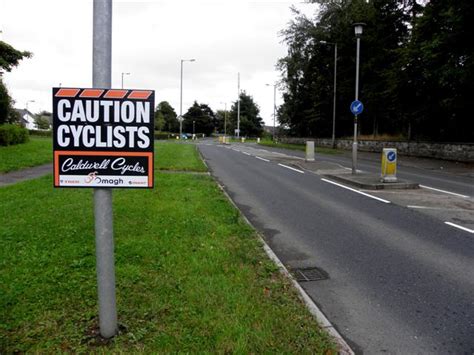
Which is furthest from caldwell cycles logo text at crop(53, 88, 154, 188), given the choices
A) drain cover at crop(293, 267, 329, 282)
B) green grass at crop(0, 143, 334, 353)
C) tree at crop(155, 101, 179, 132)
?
tree at crop(155, 101, 179, 132)

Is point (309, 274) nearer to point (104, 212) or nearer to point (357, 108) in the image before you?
point (104, 212)

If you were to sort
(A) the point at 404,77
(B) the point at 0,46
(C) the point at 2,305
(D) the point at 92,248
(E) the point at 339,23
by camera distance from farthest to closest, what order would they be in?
1. (E) the point at 339,23
2. (A) the point at 404,77
3. (B) the point at 0,46
4. (D) the point at 92,248
5. (C) the point at 2,305

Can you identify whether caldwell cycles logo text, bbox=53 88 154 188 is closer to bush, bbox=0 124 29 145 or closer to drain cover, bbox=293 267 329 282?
drain cover, bbox=293 267 329 282

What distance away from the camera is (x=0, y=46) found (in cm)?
2047

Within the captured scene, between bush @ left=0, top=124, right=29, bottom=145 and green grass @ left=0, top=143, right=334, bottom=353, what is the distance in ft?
59.8

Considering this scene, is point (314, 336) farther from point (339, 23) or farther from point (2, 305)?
point (339, 23)

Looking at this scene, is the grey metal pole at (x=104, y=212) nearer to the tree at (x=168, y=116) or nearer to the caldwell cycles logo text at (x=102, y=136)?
the caldwell cycles logo text at (x=102, y=136)

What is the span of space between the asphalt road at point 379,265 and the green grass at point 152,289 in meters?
0.56

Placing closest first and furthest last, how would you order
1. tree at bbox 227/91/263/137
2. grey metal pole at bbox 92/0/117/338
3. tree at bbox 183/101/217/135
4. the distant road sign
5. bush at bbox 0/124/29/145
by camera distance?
grey metal pole at bbox 92/0/117/338, the distant road sign, bush at bbox 0/124/29/145, tree at bbox 227/91/263/137, tree at bbox 183/101/217/135

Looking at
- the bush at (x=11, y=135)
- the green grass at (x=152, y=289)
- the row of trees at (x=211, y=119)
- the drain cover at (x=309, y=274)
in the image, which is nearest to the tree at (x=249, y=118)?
the row of trees at (x=211, y=119)

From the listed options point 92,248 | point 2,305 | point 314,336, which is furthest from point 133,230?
point 314,336

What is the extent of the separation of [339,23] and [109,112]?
3992cm

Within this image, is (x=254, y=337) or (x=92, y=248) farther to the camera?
(x=92, y=248)

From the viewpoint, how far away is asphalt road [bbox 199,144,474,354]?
363 centimetres
